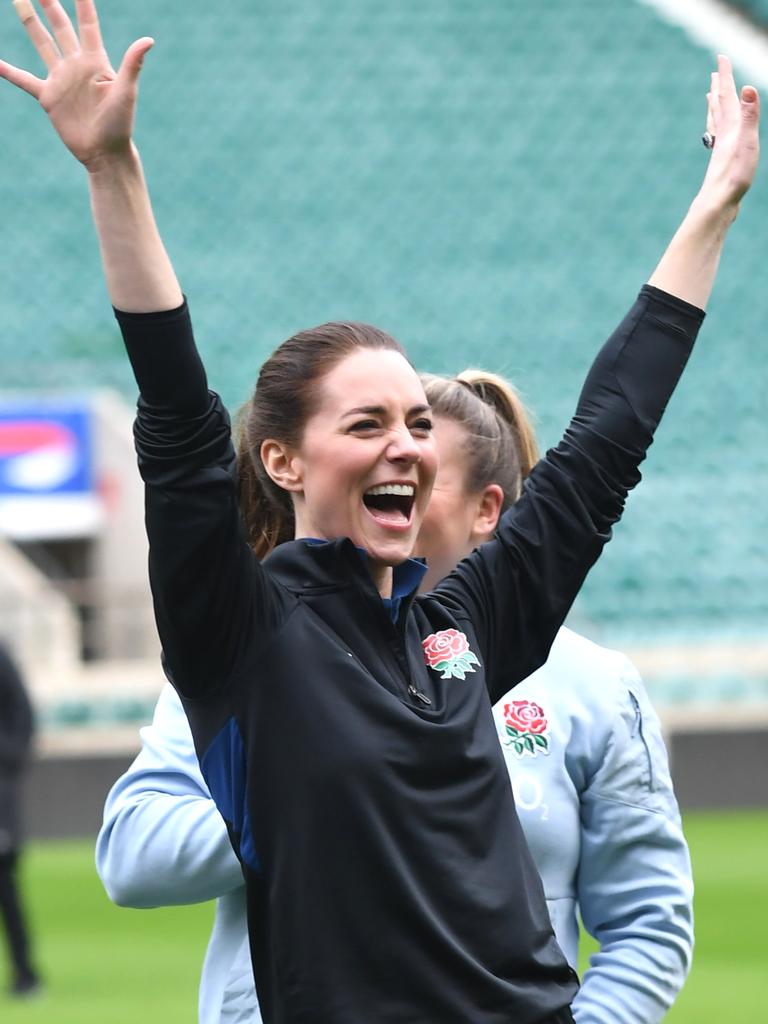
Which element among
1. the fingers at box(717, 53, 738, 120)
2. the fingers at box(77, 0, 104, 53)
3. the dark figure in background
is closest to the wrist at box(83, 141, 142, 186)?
the fingers at box(77, 0, 104, 53)

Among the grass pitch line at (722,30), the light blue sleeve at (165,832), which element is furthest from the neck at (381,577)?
the grass pitch line at (722,30)

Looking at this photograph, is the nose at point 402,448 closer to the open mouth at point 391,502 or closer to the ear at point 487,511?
the open mouth at point 391,502

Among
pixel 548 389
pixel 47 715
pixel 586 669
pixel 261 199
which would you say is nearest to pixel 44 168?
pixel 261 199

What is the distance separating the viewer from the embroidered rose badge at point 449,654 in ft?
7.16

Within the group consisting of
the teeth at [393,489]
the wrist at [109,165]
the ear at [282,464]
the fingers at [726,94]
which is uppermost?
the fingers at [726,94]

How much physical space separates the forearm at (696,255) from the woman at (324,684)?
457mm

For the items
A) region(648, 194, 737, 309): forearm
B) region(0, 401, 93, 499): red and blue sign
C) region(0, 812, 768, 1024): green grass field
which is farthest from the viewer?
region(0, 401, 93, 499): red and blue sign

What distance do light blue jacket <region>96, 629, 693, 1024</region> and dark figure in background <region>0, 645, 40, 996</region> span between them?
4752 mm

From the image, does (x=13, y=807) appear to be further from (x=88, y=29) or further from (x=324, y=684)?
(x=88, y=29)

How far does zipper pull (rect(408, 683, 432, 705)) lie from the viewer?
82.4 inches

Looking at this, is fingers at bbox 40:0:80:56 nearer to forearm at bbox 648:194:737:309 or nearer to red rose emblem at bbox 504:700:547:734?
forearm at bbox 648:194:737:309

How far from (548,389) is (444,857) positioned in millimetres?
14149

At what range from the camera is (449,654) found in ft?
7.25

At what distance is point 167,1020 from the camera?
6281 millimetres
